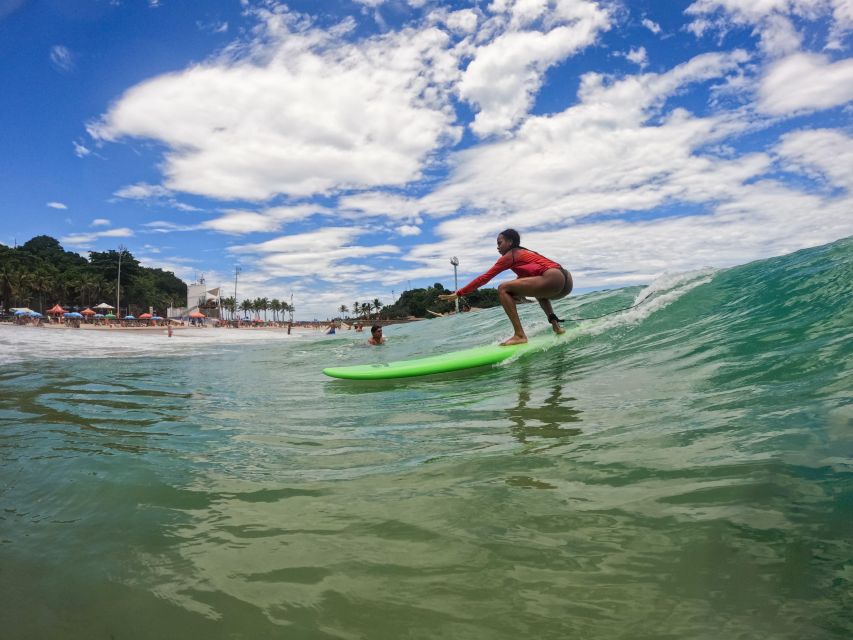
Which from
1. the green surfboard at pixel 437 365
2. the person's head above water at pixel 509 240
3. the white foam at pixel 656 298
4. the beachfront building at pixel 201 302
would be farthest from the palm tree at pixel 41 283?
the white foam at pixel 656 298

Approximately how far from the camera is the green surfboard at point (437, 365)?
6.21 meters

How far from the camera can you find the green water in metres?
1.28

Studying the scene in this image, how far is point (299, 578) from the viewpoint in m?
1.47

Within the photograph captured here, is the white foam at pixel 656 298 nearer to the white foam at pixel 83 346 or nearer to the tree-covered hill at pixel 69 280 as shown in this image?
the white foam at pixel 83 346

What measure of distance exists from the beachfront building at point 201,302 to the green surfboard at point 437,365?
8549 cm

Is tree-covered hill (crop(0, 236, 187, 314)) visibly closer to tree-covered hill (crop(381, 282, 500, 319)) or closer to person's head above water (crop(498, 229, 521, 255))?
tree-covered hill (crop(381, 282, 500, 319))

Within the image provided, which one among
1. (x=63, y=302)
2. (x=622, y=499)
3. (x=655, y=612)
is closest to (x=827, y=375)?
(x=622, y=499)

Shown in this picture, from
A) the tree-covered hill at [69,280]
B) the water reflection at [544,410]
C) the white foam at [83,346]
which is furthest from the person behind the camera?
the tree-covered hill at [69,280]

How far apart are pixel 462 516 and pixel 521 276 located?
17.5ft

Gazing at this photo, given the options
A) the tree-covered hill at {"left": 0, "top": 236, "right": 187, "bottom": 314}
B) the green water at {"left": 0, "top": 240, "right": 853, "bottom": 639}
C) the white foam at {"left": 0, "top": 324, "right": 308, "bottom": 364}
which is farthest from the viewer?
the tree-covered hill at {"left": 0, "top": 236, "right": 187, "bottom": 314}

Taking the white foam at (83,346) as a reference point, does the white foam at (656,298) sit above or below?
above

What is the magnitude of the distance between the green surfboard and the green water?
2.15m

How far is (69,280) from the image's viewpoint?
76.2 meters

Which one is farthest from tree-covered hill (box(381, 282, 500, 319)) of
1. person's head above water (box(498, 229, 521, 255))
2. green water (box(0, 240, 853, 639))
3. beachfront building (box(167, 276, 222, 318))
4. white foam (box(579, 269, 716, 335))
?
green water (box(0, 240, 853, 639))
